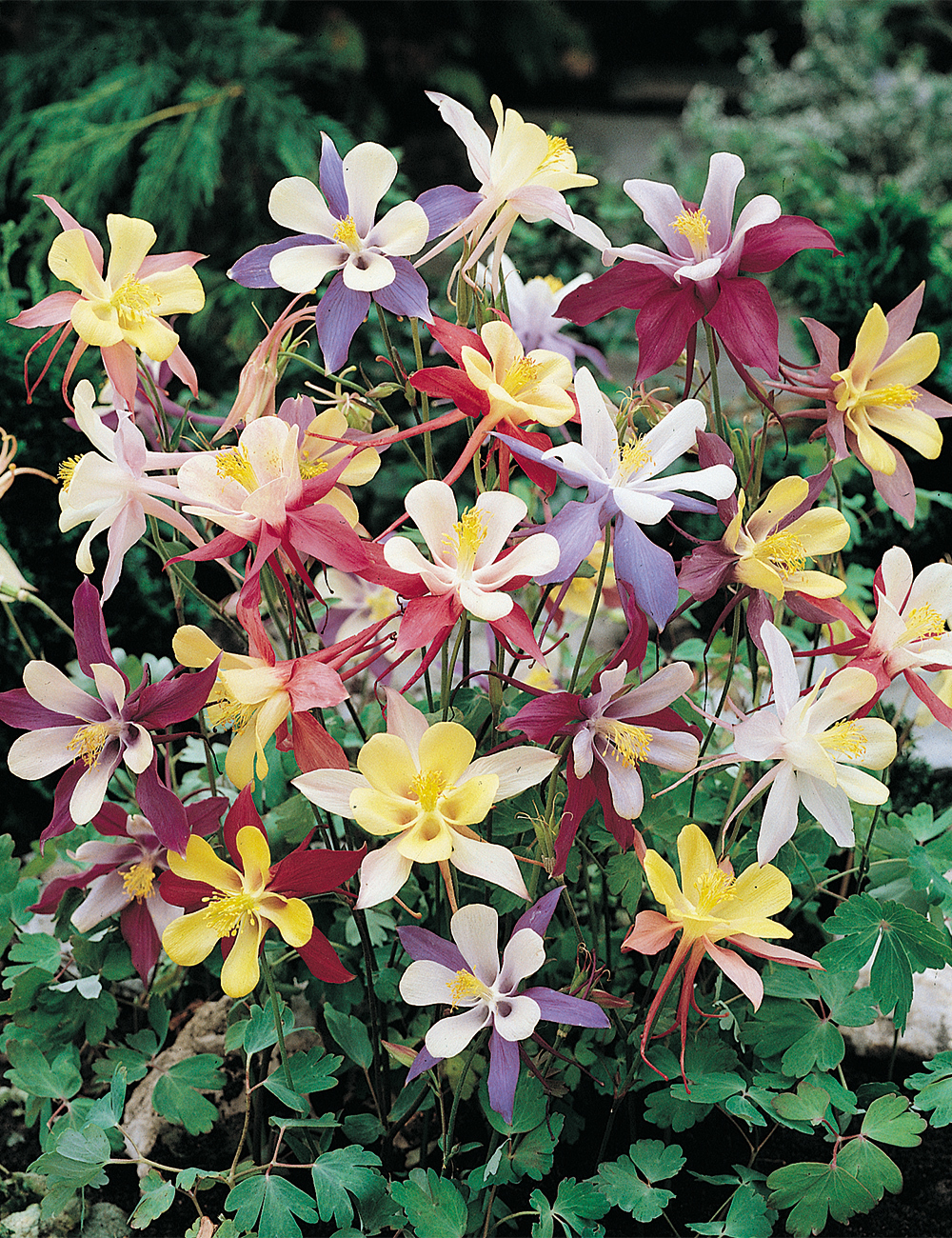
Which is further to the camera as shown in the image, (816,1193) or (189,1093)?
(189,1093)

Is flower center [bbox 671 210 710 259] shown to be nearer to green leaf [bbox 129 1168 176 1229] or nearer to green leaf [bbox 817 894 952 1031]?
green leaf [bbox 817 894 952 1031]

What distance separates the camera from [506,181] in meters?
0.92

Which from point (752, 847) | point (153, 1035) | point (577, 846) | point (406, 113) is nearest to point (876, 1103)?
point (752, 847)

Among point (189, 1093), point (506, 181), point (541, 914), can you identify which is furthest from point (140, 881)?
point (506, 181)

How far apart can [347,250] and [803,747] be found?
57 centimetres

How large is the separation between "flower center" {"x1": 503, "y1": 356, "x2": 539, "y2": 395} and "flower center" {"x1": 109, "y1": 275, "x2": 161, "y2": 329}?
319mm

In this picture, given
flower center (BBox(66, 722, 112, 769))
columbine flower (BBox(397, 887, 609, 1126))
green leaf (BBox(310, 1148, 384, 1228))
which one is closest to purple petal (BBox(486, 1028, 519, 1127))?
columbine flower (BBox(397, 887, 609, 1126))

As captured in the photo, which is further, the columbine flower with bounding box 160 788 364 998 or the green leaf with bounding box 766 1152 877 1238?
the green leaf with bounding box 766 1152 877 1238

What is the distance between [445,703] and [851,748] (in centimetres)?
34

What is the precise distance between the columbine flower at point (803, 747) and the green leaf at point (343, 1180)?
47 centimetres

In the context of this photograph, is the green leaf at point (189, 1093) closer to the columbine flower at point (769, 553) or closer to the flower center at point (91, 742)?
the flower center at point (91, 742)

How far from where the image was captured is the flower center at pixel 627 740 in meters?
0.88

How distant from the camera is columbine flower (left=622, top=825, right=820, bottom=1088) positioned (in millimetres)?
845

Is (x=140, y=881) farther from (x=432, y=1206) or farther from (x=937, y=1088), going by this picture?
(x=937, y=1088)
